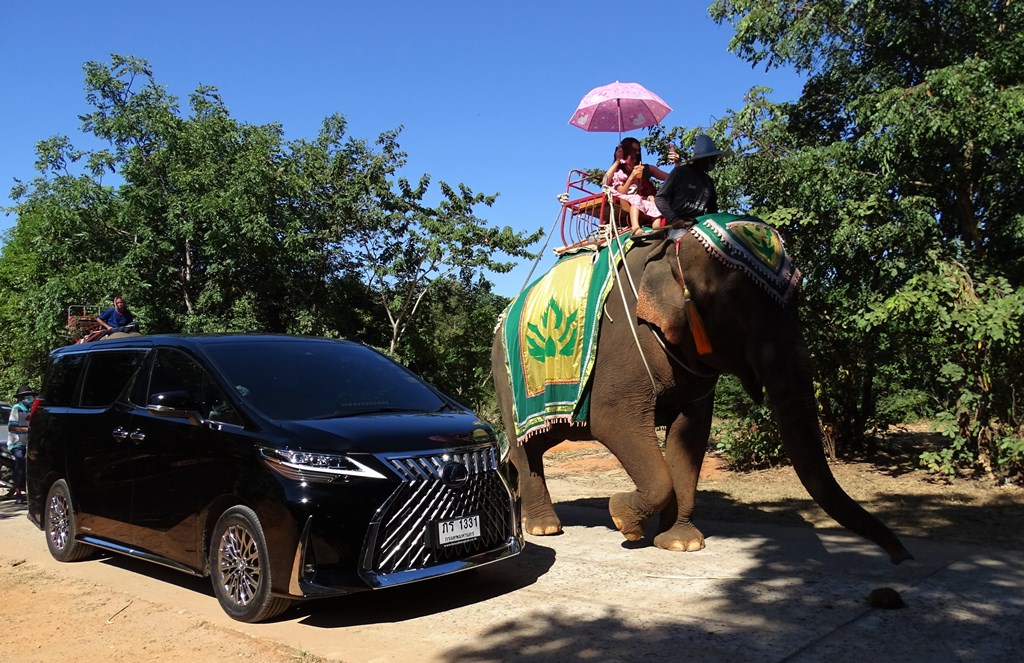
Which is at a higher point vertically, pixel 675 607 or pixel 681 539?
pixel 681 539

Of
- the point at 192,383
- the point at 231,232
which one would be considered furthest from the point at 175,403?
the point at 231,232

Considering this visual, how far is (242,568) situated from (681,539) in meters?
3.52

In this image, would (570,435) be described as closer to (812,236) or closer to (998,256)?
(812,236)

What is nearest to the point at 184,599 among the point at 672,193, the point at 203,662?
the point at 203,662

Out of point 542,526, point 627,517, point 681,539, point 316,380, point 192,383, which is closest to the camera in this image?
point 192,383

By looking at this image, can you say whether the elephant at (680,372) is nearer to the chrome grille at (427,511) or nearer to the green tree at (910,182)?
the chrome grille at (427,511)

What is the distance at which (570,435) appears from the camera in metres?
7.88

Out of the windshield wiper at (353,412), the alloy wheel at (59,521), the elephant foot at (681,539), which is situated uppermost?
the windshield wiper at (353,412)

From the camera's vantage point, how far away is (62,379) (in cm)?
783

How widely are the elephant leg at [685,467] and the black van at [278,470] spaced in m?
1.73

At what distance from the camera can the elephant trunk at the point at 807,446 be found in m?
4.89

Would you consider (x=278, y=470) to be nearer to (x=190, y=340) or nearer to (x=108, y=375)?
(x=190, y=340)

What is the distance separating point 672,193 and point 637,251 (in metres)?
0.55

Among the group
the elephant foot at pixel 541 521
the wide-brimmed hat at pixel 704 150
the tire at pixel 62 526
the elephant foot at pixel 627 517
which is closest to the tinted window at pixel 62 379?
the tire at pixel 62 526
